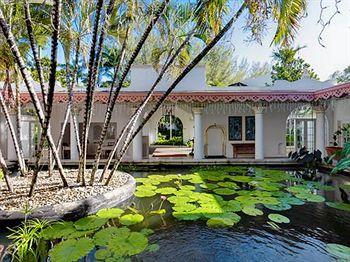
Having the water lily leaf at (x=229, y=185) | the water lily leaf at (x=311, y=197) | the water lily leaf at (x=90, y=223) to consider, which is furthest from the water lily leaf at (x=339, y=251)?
the water lily leaf at (x=229, y=185)

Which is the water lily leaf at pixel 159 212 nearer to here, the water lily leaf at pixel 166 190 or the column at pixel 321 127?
the water lily leaf at pixel 166 190

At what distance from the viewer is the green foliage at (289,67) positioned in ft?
71.3

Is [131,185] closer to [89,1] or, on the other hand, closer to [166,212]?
[166,212]

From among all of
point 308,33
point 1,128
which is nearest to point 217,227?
point 308,33

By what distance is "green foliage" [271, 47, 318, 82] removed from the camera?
21.7 metres

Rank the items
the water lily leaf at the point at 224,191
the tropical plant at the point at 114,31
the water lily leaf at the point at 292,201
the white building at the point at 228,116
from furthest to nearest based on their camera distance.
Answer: the white building at the point at 228,116, the water lily leaf at the point at 224,191, the water lily leaf at the point at 292,201, the tropical plant at the point at 114,31

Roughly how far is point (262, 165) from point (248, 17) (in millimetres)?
7938

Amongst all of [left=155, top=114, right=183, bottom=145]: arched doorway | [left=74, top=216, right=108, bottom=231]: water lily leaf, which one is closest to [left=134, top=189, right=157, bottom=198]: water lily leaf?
[left=74, top=216, right=108, bottom=231]: water lily leaf

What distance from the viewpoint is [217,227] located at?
5191 millimetres

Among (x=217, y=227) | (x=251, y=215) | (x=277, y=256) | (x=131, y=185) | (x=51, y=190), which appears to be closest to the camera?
(x=277, y=256)

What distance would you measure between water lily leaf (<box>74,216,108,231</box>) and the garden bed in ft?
0.96

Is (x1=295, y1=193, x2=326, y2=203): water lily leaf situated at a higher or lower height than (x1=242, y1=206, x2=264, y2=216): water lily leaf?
higher

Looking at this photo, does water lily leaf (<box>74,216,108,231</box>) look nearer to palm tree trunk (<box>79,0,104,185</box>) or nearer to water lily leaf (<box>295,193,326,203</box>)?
palm tree trunk (<box>79,0,104,185</box>)

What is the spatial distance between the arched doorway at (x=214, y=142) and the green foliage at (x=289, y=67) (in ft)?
30.5
